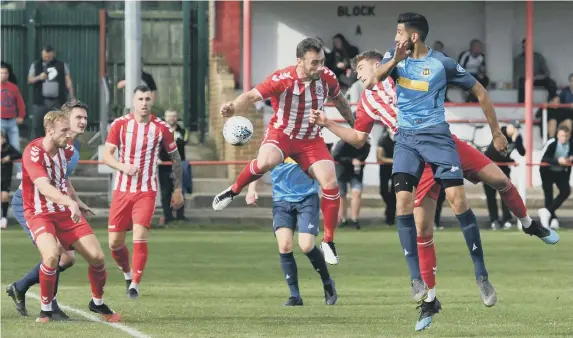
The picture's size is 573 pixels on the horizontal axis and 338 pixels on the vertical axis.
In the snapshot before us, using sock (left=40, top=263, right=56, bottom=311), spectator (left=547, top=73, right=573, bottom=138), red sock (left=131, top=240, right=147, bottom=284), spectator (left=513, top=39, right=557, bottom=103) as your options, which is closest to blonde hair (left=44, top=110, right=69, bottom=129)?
sock (left=40, top=263, right=56, bottom=311)

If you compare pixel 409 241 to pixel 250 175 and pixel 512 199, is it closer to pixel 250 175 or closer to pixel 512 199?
pixel 512 199

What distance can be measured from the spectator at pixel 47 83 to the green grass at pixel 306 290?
3.74m

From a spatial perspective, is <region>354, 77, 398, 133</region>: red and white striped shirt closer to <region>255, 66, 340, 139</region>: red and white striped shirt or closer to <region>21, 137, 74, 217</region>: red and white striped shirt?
<region>255, 66, 340, 139</region>: red and white striped shirt

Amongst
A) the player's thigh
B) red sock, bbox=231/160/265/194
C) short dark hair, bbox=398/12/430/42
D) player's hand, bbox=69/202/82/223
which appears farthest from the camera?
red sock, bbox=231/160/265/194

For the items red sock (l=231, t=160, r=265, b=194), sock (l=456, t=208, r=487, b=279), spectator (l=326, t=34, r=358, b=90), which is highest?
spectator (l=326, t=34, r=358, b=90)

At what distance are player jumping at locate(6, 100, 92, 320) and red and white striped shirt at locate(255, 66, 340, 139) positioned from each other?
68.3 inches

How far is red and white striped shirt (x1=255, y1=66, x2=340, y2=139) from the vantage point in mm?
13898

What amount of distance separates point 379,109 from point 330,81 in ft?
3.06

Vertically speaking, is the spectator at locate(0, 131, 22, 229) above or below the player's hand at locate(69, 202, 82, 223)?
below

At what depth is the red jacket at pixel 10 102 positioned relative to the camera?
24891mm

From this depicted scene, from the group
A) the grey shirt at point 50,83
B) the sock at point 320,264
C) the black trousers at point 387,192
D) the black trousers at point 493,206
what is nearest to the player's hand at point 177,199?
the sock at point 320,264

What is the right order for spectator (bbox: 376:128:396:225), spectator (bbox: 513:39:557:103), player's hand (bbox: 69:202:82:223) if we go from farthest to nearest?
spectator (bbox: 513:39:557:103) < spectator (bbox: 376:128:396:225) < player's hand (bbox: 69:202:82:223)

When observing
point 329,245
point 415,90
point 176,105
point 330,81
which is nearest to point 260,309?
point 329,245

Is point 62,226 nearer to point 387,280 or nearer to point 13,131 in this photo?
point 387,280
